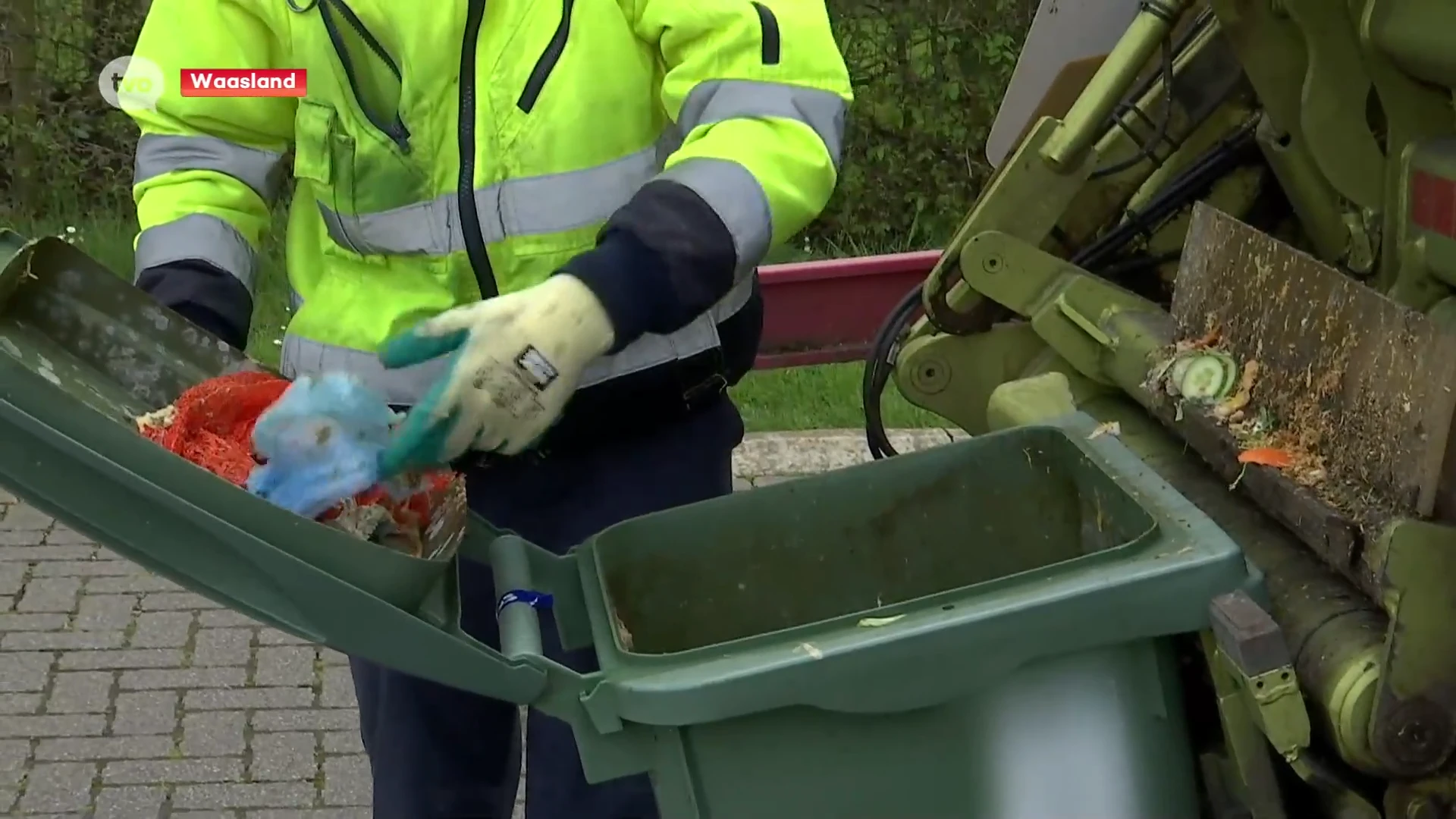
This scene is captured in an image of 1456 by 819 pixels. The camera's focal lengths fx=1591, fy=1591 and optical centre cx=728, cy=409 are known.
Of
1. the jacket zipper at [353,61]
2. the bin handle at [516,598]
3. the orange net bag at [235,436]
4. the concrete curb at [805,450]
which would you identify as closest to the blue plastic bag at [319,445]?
the orange net bag at [235,436]

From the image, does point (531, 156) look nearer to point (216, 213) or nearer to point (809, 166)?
point (809, 166)

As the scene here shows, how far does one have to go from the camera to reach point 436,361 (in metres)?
1.77

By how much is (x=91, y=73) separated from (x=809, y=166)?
543 centimetres

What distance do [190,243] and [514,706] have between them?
67 centimetres

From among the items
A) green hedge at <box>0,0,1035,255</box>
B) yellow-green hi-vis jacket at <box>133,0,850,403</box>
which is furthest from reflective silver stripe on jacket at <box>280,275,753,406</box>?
green hedge at <box>0,0,1035,255</box>

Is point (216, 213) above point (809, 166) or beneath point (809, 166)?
beneath

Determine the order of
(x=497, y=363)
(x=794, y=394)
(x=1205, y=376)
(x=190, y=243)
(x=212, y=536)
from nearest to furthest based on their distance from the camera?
(x=212, y=536), (x=497, y=363), (x=190, y=243), (x=1205, y=376), (x=794, y=394)

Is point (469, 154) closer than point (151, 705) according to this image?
Yes

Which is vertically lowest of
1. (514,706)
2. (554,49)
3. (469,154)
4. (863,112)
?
(863,112)

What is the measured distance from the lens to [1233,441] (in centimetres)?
185

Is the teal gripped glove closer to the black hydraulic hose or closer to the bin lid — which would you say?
the bin lid

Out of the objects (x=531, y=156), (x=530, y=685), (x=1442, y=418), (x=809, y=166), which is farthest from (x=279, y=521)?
(x=1442, y=418)

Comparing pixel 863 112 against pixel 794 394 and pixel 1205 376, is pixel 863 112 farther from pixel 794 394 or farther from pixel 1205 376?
pixel 1205 376

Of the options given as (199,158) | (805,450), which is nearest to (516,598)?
(199,158)
